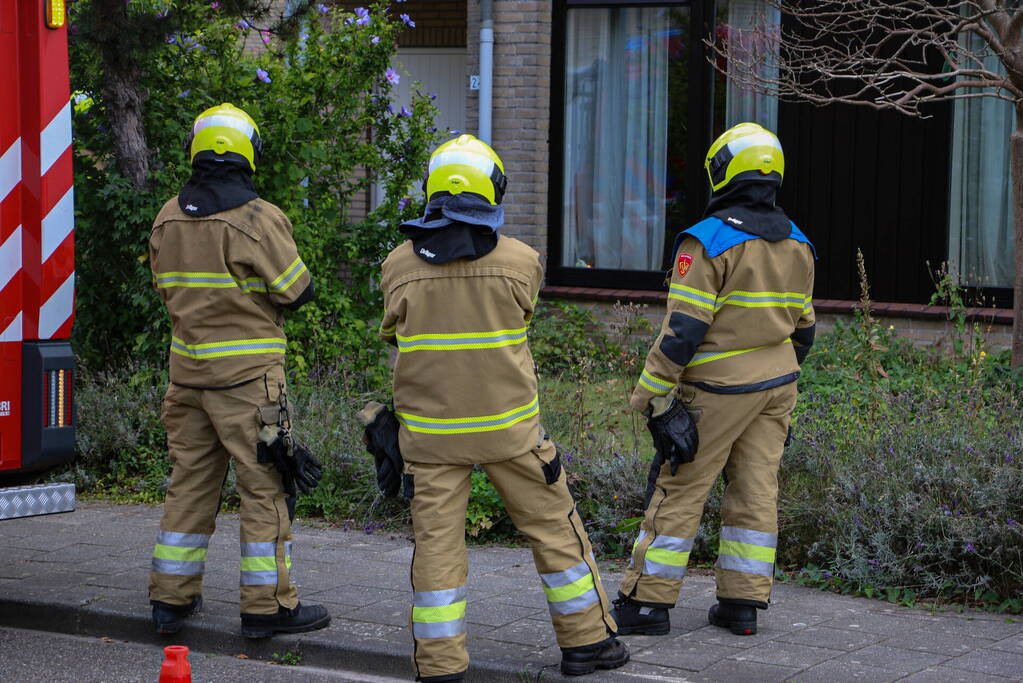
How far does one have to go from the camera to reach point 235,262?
16.8 feet

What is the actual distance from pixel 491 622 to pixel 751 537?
1061 millimetres

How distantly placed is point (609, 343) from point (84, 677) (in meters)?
6.25

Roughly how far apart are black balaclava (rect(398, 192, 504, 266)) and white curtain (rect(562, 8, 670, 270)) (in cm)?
683

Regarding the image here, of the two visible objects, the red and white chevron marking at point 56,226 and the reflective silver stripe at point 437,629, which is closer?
the reflective silver stripe at point 437,629

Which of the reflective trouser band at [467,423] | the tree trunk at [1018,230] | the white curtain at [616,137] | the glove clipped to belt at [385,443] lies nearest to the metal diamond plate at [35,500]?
the glove clipped to belt at [385,443]

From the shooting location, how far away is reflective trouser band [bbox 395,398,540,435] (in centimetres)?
448

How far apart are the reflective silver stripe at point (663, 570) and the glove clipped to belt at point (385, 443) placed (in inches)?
40.6

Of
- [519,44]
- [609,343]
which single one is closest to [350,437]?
[609,343]

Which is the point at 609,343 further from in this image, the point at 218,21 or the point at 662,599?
the point at 662,599

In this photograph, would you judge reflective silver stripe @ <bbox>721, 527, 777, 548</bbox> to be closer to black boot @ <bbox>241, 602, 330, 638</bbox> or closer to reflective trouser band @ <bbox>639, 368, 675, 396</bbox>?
reflective trouser band @ <bbox>639, 368, 675, 396</bbox>

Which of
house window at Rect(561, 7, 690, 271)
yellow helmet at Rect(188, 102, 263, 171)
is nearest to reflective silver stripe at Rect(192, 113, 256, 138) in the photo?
yellow helmet at Rect(188, 102, 263, 171)

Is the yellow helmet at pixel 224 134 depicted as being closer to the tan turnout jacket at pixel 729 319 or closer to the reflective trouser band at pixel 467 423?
the reflective trouser band at pixel 467 423

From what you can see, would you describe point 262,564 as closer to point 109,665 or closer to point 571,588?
point 109,665

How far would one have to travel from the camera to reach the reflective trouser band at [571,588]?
4.60m
